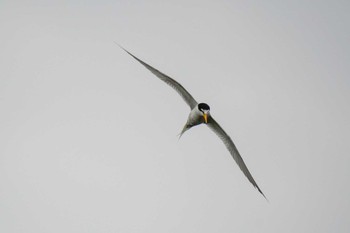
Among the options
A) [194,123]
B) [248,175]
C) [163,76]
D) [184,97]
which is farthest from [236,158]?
[163,76]

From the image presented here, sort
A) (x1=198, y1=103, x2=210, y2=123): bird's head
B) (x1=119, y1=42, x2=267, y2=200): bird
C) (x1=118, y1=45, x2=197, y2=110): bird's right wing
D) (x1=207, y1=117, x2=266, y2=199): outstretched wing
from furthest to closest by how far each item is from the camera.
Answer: (x1=207, y1=117, x2=266, y2=199): outstretched wing, (x1=198, y1=103, x2=210, y2=123): bird's head, (x1=119, y1=42, x2=267, y2=200): bird, (x1=118, y1=45, x2=197, y2=110): bird's right wing

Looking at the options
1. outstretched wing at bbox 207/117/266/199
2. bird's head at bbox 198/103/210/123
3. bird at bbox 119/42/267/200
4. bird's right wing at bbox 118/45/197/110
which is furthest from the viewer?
outstretched wing at bbox 207/117/266/199

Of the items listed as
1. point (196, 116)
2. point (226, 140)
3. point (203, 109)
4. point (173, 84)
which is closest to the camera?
point (173, 84)

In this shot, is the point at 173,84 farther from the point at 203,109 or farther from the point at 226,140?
the point at 226,140

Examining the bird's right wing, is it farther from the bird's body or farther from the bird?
the bird's body

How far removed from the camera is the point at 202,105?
651 inches

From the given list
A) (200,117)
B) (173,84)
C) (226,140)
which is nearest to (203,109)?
(200,117)

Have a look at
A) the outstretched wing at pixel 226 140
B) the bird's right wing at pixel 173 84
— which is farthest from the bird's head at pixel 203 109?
the outstretched wing at pixel 226 140

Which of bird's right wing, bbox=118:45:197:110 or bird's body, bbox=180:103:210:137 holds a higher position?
bird's right wing, bbox=118:45:197:110

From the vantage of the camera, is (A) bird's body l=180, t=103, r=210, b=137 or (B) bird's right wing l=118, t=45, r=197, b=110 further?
(A) bird's body l=180, t=103, r=210, b=137

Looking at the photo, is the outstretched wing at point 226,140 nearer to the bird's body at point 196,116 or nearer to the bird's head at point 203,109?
the bird's body at point 196,116

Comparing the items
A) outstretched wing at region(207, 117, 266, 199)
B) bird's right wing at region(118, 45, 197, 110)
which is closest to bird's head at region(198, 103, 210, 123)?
bird's right wing at region(118, 45, 197, 110)

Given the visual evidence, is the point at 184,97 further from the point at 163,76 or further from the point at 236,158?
the point at 236,158

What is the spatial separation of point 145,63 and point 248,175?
6493mm
